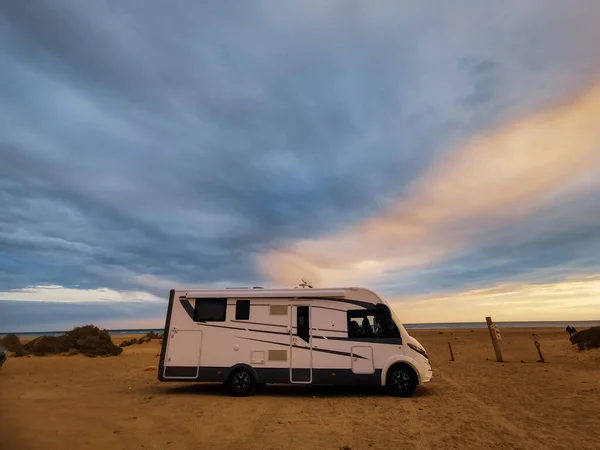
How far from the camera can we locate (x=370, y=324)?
11.6 m

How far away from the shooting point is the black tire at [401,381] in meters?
11.0

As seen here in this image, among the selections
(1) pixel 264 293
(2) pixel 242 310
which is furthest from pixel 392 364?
(2) pixel 242 310

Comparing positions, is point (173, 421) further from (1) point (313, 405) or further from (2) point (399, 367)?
(2) point (399, 367)

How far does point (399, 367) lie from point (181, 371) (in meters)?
6.97

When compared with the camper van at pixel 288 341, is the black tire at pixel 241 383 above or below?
below

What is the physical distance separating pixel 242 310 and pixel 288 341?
1.87 metres

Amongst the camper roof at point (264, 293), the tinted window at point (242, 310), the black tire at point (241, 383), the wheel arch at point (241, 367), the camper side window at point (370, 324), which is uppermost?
the camper roof at point (264, 293)

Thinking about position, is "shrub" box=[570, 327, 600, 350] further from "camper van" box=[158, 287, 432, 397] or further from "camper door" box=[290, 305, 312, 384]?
"camper door" box=[290, 305, 312, 384]

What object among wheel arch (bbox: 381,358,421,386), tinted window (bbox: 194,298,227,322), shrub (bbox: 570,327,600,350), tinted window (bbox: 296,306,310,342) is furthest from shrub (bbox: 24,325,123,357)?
shrub (bbox: 570,327,600,350)

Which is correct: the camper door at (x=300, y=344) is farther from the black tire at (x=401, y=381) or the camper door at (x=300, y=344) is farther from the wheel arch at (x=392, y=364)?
the black tire at (x=401, y=381)

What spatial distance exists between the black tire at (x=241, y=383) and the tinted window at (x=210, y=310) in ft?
5.91

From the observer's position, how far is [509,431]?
290 inches

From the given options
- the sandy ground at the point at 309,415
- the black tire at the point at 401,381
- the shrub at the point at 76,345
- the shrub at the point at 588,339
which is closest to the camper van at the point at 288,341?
the black tire at the point at 401,381

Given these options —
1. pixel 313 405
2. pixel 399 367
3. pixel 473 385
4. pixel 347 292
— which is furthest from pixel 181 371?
pixel 473 385
